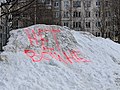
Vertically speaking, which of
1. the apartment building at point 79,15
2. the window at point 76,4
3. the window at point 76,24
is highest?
the window at point 76,4

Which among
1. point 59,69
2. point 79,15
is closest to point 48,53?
point 59,69

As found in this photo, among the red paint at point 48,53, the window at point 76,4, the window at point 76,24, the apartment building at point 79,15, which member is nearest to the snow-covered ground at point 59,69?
the red paint at point 48,53

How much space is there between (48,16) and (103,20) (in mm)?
6770

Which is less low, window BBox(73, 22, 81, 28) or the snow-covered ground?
the snow-covered ground

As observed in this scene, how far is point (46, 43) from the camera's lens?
10141mm

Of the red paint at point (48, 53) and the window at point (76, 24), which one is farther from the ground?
the red paint at point (48, 53)

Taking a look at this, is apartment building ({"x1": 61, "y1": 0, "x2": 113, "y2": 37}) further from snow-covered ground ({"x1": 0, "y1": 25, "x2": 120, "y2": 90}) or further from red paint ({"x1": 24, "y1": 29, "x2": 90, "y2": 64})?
red paint ({"x1": 24, "y1": 29, "x2": 90, "y2": 64})

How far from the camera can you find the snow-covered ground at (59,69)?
323 inches

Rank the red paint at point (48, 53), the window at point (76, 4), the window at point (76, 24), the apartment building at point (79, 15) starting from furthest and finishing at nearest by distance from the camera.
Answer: the window at point (76, 4) < the window at point (76, 24) < the apartment building at point (79, 15) < the red paint at point (48, 53)

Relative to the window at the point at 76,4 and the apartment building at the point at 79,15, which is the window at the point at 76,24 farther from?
the window at the point at 76,4

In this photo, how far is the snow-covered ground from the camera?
26.9ft

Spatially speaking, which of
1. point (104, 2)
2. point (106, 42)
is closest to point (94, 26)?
point (104, 2)

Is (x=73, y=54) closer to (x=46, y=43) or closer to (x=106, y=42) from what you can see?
(x=46, y=43)

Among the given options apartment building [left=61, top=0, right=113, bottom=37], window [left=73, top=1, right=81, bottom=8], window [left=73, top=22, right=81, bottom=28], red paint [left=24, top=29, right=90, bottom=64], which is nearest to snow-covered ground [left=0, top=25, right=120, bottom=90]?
red paint [left=24, top=29, right=90, bottom=64]
